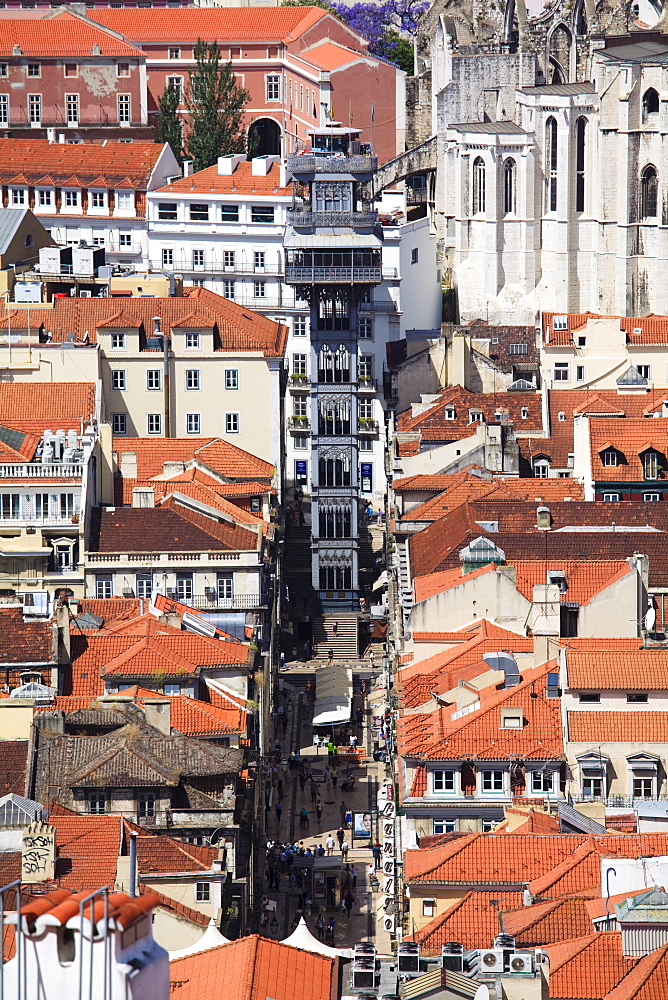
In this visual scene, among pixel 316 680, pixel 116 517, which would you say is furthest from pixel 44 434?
pixel 316 680

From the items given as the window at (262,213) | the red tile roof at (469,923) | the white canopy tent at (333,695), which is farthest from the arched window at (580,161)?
the red tile roof at (469,923)

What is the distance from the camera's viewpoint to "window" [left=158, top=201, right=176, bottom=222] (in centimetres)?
16488

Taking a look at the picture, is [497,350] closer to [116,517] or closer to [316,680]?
[316,680]

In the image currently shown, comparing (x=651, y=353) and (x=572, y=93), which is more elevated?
(x=572, y=93)

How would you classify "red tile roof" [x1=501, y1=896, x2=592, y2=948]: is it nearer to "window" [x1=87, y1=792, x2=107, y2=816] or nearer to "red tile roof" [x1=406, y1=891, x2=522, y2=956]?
"red tile roof" [x1=406, y1=891, x2=522, y2=956]

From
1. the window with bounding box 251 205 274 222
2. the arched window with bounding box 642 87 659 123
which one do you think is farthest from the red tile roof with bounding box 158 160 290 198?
the arched window with bounding box 642 87 659 123

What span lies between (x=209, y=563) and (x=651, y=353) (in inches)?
1719

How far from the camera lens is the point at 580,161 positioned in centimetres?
17362

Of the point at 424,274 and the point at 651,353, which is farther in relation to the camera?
the point at 424,274

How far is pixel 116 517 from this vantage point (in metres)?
107

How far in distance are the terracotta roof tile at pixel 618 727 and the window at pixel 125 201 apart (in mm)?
95579

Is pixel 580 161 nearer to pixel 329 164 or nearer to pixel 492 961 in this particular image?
pixel 329 164

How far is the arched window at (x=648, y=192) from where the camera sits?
6693 inches

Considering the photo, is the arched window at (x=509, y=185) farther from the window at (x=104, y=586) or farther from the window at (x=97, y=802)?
the window at (x=97, y=802)
